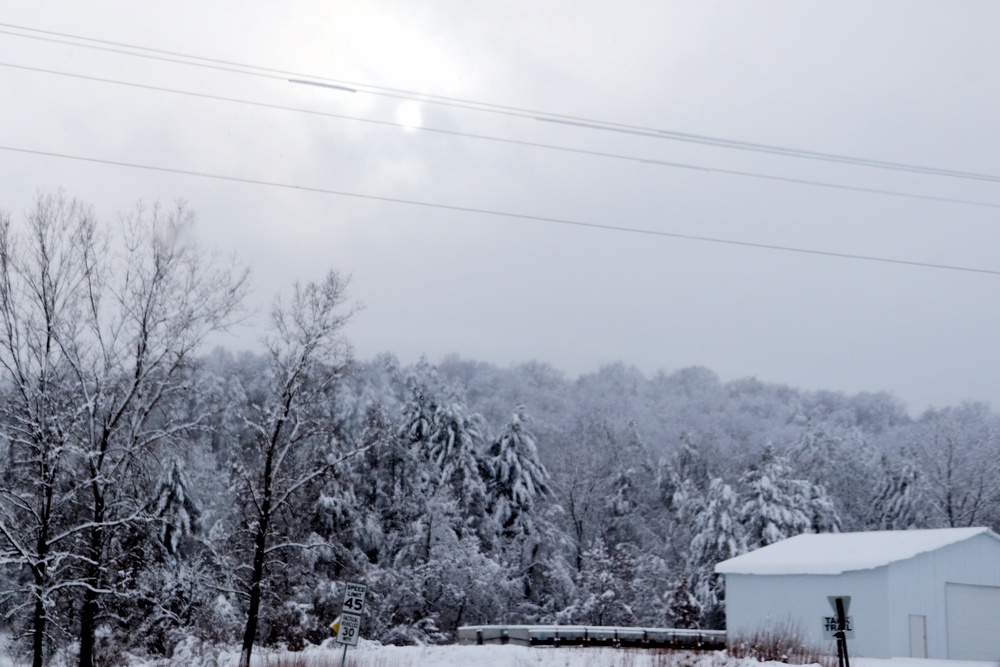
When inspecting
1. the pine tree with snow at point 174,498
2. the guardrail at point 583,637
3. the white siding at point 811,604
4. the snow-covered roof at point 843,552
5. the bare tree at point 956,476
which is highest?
the bare tree at point 956,476

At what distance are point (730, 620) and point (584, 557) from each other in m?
19.5

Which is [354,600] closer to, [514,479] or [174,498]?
[174,498]

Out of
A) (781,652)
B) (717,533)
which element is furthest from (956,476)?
(781,652)

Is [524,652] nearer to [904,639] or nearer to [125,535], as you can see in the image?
[904,639]

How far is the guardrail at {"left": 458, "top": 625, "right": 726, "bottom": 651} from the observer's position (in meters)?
35.9

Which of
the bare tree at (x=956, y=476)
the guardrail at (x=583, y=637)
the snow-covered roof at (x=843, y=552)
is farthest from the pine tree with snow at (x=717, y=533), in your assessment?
the snow-covered roof at (x=843, y=552)

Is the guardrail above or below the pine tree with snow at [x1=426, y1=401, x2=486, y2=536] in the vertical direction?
below

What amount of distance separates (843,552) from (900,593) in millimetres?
3819

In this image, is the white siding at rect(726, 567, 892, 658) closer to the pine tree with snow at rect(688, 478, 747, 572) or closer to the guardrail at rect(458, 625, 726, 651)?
the guardrail at rect(458, 625, 726, 651)

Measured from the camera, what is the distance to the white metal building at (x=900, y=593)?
32156mm

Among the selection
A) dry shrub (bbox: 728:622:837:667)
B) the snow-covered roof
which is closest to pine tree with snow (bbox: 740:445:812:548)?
the snow-covered roof

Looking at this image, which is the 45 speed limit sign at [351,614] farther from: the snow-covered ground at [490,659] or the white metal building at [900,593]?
the white metal building at [900,593]

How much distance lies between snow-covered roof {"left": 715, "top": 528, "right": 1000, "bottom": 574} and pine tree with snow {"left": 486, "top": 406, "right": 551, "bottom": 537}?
20.5 m

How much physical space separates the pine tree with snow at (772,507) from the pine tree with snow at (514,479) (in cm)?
1184
